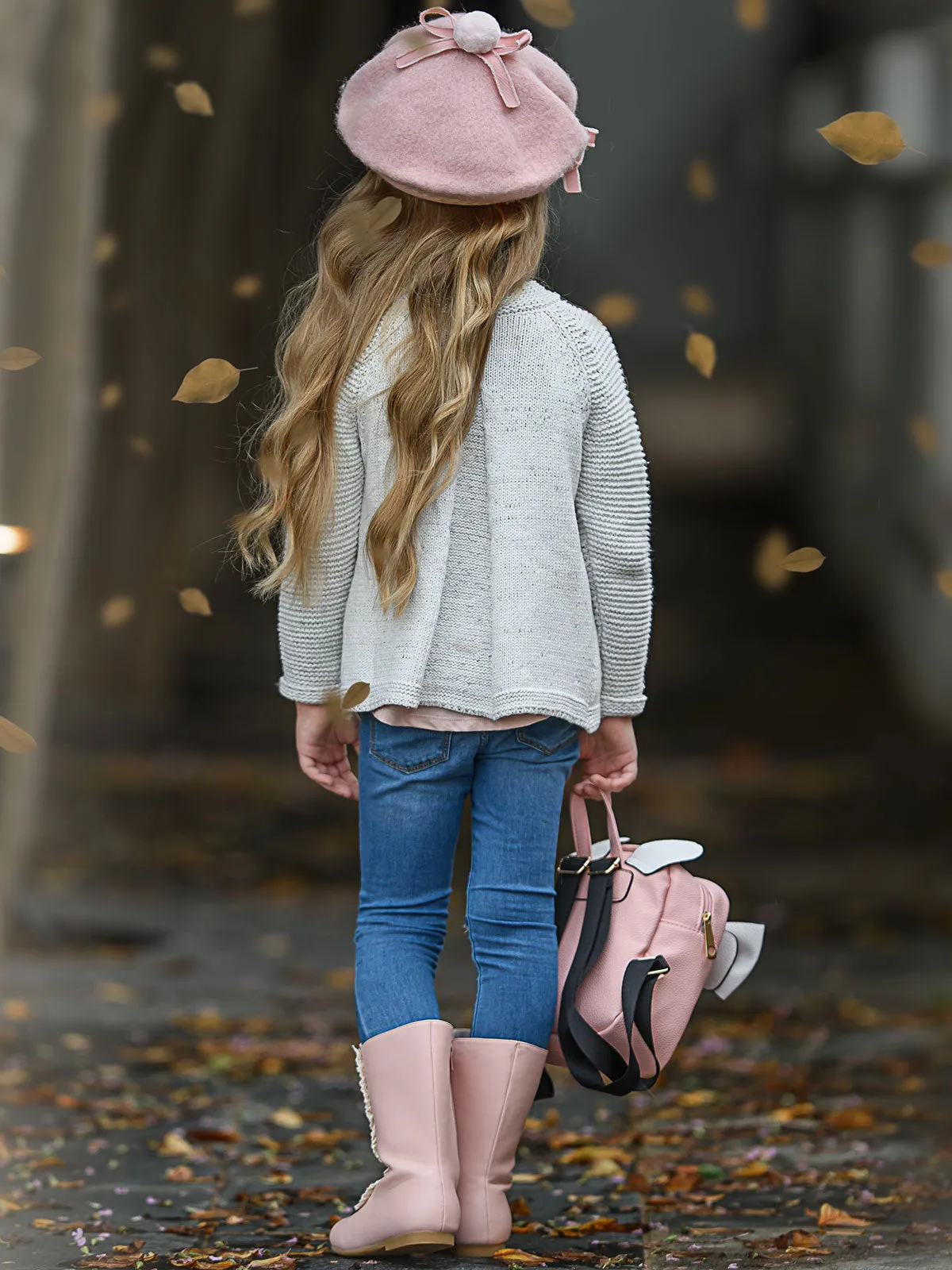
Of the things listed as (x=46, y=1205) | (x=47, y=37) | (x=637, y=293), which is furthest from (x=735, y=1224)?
(x=637, y=293)

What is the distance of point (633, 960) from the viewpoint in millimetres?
2266

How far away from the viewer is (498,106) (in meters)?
2.17

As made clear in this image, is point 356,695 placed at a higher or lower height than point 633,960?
higher

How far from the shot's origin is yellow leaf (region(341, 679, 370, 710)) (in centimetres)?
221

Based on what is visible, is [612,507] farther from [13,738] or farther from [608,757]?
[13,738]

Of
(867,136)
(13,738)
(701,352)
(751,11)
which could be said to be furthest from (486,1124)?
(751,11)

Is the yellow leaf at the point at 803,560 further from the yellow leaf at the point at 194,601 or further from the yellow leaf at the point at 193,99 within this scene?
the yellow leaf at the point at 193,99

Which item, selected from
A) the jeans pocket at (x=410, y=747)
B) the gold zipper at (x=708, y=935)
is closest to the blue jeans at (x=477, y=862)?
the jeans pocket at (x=410, y=747)

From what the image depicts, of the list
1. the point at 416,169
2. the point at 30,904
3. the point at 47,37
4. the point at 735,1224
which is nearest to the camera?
the point at 416,169

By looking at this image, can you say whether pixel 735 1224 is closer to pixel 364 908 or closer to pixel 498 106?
pixel 364 908

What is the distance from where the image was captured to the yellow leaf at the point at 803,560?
95.3 inches

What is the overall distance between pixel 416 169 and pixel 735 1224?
157 cm

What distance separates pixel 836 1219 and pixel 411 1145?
28.2 inches

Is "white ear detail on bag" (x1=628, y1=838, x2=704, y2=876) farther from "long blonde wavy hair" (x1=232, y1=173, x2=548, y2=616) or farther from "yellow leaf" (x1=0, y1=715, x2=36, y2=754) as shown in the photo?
"yellow leaf" (x1=0, y1=715, x2=36, y2=754)
